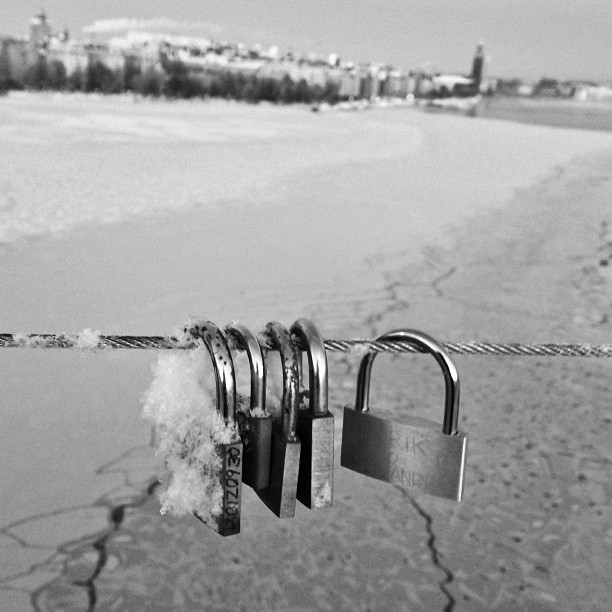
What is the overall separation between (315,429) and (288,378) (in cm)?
5

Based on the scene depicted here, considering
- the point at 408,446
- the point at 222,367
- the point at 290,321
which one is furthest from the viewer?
the point at 290,321

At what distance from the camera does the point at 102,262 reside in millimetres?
6969

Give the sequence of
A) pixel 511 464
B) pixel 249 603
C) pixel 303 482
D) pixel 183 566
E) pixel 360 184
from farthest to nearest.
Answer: pixel 360 184 → pixel 511 464 → pixel 183 566 → pixel 249 603 → pixel 303 482

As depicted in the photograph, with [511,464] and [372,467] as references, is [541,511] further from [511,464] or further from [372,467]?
[372,467]

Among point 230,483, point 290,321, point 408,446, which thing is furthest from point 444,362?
point 290,321

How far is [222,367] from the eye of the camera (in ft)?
1.96

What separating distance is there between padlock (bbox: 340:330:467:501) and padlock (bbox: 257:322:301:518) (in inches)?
3.7

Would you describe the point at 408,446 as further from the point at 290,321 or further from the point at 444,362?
the point at 290,321

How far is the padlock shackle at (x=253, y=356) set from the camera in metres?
0.60

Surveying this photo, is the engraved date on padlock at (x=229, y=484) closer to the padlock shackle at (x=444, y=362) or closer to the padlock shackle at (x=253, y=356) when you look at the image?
the padlock shackle at (x=253, y=356)

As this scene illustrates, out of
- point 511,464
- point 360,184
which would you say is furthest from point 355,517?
point 360,184

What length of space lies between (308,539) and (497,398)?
1.86m

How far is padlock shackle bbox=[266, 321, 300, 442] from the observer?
614 millimetres

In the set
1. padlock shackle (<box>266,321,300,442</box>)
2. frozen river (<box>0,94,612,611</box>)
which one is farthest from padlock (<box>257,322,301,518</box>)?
frozen river (<box>0,94,612,611</box>)
